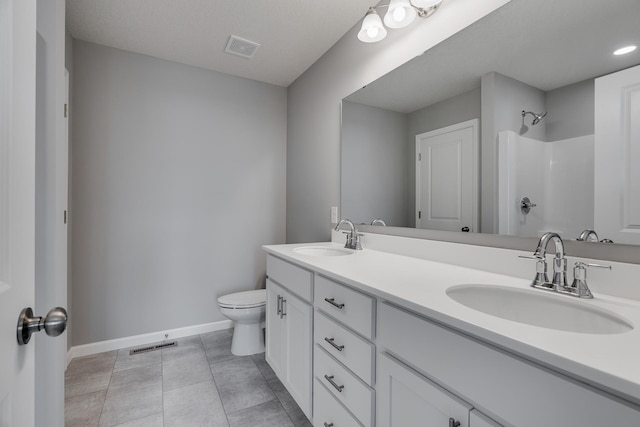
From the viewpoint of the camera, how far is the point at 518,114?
1.11 metres

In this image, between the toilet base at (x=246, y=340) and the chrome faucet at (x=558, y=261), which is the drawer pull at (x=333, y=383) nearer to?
the chrome faucet at (x=558, y=261)

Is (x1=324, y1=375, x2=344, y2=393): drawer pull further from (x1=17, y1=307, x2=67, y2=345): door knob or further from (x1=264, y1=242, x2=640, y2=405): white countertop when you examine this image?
(x1=17, y1=307, x2=67, y2=345): door knob

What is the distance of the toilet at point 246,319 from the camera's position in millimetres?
2094

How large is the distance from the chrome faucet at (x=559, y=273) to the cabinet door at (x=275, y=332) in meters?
1.20

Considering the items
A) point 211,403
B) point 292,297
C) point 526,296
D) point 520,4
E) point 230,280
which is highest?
point 520,4

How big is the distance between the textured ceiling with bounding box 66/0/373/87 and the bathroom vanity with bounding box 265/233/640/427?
61.0 inches

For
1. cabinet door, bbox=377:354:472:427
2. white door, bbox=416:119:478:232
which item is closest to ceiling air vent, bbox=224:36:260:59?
white door, bbox=416:119:478:232

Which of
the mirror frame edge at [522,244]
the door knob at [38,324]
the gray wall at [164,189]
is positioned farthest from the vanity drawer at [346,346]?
the gray wall at [164,189]

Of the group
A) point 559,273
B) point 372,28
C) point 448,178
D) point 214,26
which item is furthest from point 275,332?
point 214,26

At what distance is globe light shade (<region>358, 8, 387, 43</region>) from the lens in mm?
1595

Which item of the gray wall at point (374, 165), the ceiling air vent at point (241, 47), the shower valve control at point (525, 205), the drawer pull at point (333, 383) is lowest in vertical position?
the drawer pull at point (333, 383)

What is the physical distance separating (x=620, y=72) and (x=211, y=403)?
227 cm

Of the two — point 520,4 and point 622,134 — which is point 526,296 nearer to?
point 622,134

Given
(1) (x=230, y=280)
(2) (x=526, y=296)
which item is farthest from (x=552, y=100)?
(1) (x=230, y=280)
